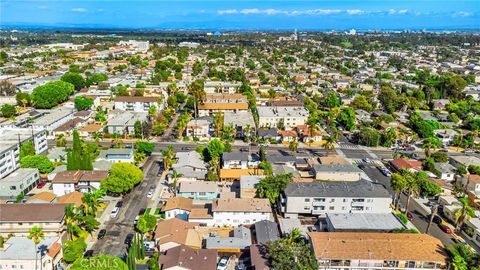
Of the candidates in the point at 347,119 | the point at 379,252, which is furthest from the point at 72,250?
the point at 347,119

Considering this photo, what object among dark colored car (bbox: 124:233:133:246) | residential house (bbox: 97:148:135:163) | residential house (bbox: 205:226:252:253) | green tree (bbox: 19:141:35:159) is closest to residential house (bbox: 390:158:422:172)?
residential house (bbox: 205:226:252:253)

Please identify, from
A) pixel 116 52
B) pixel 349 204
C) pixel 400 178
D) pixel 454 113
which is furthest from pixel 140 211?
pixel 116 52

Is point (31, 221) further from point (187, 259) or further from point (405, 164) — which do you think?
point (405, 164)

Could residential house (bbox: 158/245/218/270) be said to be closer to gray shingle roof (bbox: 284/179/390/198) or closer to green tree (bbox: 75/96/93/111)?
gray shingle roof (bbox: 284/179/390/198)

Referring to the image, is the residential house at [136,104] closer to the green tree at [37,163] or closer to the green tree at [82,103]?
the green tree at [82,103]

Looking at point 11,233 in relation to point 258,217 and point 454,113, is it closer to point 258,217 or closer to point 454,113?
point 258,217

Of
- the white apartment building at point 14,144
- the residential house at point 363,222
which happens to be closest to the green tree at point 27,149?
the white apartment building at point 14,144
